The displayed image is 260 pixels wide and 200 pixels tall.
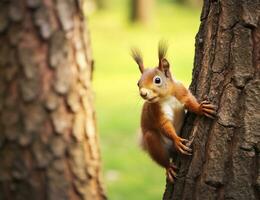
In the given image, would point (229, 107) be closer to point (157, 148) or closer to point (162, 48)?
point (162, 48)

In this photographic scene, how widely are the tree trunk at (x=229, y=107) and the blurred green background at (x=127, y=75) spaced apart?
41 centimetres

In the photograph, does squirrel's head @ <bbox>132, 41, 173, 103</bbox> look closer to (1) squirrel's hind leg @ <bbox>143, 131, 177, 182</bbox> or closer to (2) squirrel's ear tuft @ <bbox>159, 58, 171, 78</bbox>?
(2) squirrel's ear tuft @ <bbox>159, 58, 171, 78</bbox>

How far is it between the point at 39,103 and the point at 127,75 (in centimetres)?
685

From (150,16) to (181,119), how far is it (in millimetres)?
13003

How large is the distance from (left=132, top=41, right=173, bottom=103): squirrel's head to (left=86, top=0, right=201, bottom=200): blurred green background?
20cm

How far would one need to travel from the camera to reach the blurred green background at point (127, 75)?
16.6ft

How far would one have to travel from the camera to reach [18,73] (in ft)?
9.53

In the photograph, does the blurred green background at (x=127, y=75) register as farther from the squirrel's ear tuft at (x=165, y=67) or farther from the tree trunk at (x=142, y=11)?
the squirrel's ear tuft at (x=165, y=67)

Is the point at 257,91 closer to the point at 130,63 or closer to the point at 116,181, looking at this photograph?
the point at 116,181

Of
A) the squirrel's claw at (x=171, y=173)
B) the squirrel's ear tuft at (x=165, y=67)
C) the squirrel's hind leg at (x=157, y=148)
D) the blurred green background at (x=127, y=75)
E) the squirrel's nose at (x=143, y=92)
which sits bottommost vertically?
the squirrel's claw at (x=171, y=173)

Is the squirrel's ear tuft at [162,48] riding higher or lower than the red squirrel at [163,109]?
higher

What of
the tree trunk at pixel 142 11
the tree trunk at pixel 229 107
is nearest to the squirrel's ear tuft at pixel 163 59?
the tree trunk at pixel 229 107

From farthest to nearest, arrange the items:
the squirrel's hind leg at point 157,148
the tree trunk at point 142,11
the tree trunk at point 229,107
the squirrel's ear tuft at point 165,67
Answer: the tree trunk at point 142,11 → the squirrel's hind leg at point 157,148 → the squirrel's ear tuft at point 165,67 → the tree trunk at point 229,107

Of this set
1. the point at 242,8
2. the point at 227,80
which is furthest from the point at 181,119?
the point at 242,8
